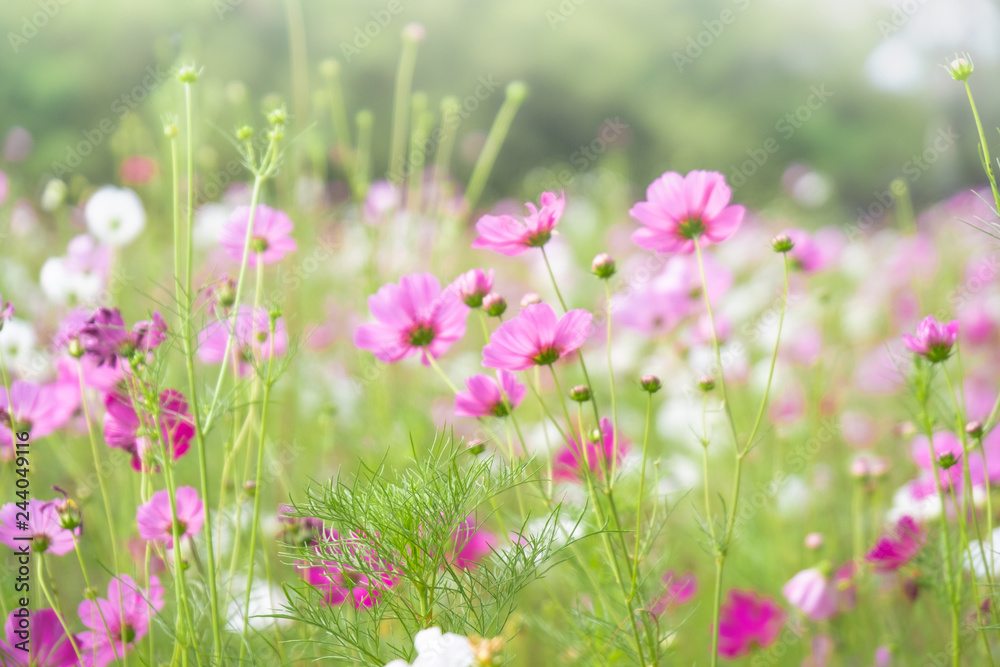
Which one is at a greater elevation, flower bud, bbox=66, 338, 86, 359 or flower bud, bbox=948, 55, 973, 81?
flower bud, bbox=948, 55, 973, 81

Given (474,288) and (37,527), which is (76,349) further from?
(474,288)

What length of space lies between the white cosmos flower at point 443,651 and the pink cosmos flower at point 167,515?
0.71 feet

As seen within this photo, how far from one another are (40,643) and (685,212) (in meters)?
0.51

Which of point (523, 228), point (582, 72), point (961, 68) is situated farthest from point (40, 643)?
point (582, 72)

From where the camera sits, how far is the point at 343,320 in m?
1.49

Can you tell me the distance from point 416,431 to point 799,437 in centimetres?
57

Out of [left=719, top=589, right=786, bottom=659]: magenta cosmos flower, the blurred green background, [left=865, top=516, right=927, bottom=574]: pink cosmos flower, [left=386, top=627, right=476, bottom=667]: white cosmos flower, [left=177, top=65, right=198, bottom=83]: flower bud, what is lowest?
[left=386, top=627, right=476, bottom=667]: white cosmos flower

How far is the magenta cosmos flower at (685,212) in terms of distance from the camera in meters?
0.47

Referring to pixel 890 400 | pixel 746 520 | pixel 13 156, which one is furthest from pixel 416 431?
pixel 13 156

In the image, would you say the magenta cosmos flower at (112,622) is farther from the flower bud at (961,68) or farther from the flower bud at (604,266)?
the flower bud at (961,68)

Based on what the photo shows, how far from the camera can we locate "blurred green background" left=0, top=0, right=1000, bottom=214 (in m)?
5.92

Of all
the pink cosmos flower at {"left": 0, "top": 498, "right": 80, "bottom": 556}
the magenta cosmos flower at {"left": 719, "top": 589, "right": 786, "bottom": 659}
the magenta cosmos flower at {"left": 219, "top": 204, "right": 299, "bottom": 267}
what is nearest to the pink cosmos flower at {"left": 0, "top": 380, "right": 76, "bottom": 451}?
the pink cosmos flower at {"left": 0, "top": 498, "right": 80, "bottom": 556}

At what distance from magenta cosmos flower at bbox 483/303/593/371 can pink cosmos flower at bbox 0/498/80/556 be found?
11.4 inches

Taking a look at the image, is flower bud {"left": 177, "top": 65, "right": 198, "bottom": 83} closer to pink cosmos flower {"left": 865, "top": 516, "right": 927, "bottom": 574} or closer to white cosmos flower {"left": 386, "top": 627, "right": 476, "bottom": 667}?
white cosmos flower {"left": 386, "top": 627, "right": 476, "bottom": 667}
